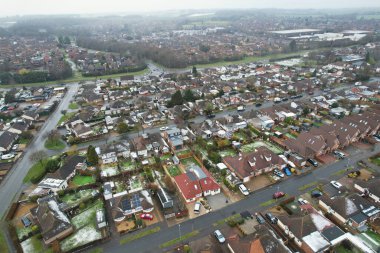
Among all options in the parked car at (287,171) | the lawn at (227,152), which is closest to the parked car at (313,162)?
the parked car at (287,171)

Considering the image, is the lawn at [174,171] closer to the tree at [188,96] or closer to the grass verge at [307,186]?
the grass verge at [307,186]

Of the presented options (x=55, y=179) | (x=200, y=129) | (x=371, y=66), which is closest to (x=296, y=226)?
(x=200, y=129)

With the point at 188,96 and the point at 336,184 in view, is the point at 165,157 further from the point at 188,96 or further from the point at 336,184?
the point at 336,184

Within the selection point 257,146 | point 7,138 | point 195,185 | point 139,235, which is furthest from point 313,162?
point 7,138

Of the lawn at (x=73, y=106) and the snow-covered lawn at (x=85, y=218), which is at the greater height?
the snow-covered lawn at (x=85, y=218)

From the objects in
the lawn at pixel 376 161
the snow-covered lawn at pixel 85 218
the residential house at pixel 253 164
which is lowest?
the snow-covered lawn at pixel 85 218

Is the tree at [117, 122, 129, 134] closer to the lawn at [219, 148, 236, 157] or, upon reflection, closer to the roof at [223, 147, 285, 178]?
the lawn at [219, 148, 236, 157]

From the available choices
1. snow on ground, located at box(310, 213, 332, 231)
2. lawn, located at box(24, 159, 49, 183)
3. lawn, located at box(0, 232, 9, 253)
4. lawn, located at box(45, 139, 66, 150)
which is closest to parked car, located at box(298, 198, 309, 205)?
snow on ground, located at box(310, 213, 332, 231)
